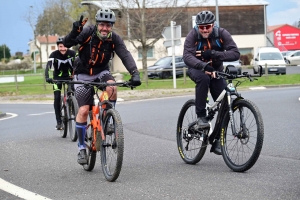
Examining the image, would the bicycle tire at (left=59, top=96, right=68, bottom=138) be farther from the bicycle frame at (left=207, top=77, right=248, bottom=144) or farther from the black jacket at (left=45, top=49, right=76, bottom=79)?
the bicycle frame at (left=207, top=77, right=248, bottom=144)

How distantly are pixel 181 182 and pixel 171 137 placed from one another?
4521 mm

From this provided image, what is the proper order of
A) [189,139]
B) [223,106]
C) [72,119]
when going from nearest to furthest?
[223,106] → [189,139] → [72,119]

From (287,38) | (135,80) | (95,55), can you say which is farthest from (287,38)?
(135,80)

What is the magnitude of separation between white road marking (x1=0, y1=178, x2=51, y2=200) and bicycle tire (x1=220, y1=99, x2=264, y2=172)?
7.45 ft

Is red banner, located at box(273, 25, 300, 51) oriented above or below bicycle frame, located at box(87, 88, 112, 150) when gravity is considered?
above

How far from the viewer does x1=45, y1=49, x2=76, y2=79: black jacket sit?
1159 cm

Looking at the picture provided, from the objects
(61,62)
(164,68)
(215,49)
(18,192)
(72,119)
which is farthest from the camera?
(164,68)

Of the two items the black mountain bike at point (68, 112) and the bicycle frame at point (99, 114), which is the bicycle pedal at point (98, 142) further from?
the black mountain bike at point (68, 112)

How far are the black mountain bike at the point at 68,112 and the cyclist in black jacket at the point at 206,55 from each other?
140 inches

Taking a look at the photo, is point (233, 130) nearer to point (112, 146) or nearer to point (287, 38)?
point (112, 146)

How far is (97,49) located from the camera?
730 cm

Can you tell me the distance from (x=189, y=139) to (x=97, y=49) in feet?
5.81

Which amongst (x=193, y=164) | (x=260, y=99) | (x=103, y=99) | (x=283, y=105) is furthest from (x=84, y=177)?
(x=260, y=99)

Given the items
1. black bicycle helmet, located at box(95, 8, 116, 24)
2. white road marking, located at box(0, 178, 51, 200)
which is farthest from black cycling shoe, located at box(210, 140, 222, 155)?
white road marking, located at box(0, 178, 51, 200)
